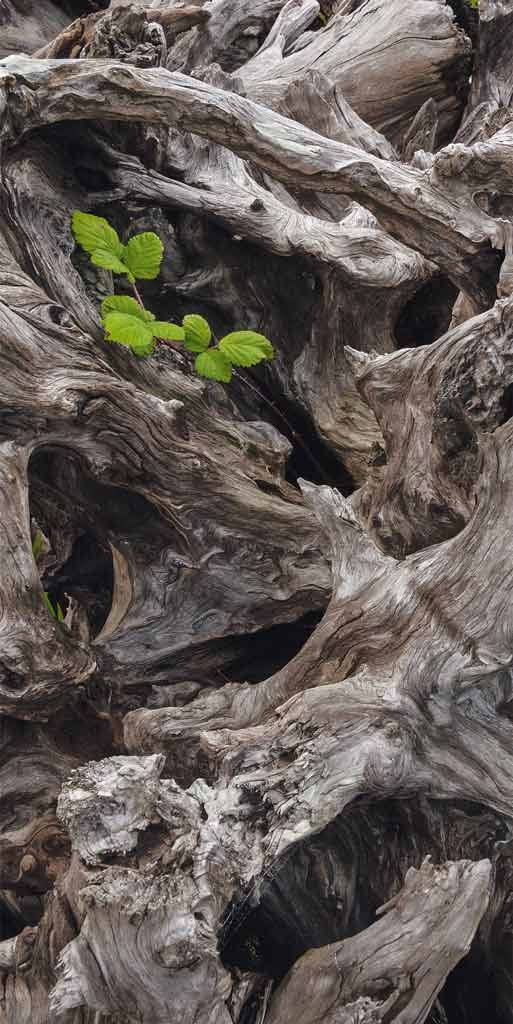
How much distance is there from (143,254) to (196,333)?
1.45 feet

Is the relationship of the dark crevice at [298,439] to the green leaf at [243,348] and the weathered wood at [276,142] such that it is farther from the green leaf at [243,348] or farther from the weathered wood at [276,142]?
the weathered wood at [276,142]

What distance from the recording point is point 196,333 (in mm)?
4172

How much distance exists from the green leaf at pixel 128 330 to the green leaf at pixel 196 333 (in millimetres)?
314

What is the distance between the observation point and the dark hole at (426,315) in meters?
5.09

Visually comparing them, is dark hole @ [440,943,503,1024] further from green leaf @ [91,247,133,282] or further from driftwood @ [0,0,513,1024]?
green leaf @ [91,247,133,282]

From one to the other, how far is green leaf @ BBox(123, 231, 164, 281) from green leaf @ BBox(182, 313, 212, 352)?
0.29 m

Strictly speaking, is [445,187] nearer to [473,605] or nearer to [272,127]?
[272,127]

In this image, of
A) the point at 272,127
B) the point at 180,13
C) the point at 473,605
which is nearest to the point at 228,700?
the point at 473,605

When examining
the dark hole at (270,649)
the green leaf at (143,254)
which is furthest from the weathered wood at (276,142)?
the dark hole at (270,649)

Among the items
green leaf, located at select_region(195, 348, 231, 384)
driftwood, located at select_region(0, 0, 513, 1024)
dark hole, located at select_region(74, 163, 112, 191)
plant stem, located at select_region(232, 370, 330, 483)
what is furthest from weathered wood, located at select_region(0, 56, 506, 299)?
plant stem, located at select_region(232, 370, 330, 483)

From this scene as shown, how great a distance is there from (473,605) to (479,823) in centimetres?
95

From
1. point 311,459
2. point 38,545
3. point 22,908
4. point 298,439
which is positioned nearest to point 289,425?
point 298,439

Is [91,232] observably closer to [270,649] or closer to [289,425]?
[289,425]

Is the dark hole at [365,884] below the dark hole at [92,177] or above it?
below
